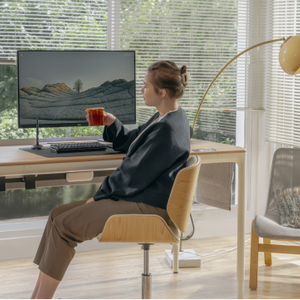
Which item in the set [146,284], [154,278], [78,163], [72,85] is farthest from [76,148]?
[154,278]

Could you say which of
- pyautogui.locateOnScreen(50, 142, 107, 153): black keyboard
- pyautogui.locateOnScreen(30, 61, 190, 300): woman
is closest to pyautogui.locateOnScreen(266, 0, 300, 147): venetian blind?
pyautogui.locateOnScreen(30, 61, 190, 300): woman

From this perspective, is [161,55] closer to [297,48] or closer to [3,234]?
[297,48]

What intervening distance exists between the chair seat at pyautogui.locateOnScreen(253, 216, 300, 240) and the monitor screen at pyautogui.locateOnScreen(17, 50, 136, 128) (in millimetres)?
944

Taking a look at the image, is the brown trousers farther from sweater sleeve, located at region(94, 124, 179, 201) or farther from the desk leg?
the desk leg

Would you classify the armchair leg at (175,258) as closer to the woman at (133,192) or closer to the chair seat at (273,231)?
the chair seat at (273,231)

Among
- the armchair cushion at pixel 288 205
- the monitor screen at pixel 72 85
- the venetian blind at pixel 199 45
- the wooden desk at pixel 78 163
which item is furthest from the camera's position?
the venetian blind at pixel 199 45

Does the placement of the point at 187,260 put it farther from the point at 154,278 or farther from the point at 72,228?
the point at 72,228

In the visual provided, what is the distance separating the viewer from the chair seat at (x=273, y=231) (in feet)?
7.52

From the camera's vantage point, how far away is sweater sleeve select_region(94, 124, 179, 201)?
1806 millimetres

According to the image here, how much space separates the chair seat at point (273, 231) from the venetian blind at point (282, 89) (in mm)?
923

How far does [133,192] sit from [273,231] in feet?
3.08

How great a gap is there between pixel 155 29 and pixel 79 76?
1001 millimetres

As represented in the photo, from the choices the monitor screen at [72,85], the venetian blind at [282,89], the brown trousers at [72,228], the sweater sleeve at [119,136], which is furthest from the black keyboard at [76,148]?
the venetian blind at [282,89]

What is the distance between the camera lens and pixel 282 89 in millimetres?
3223
